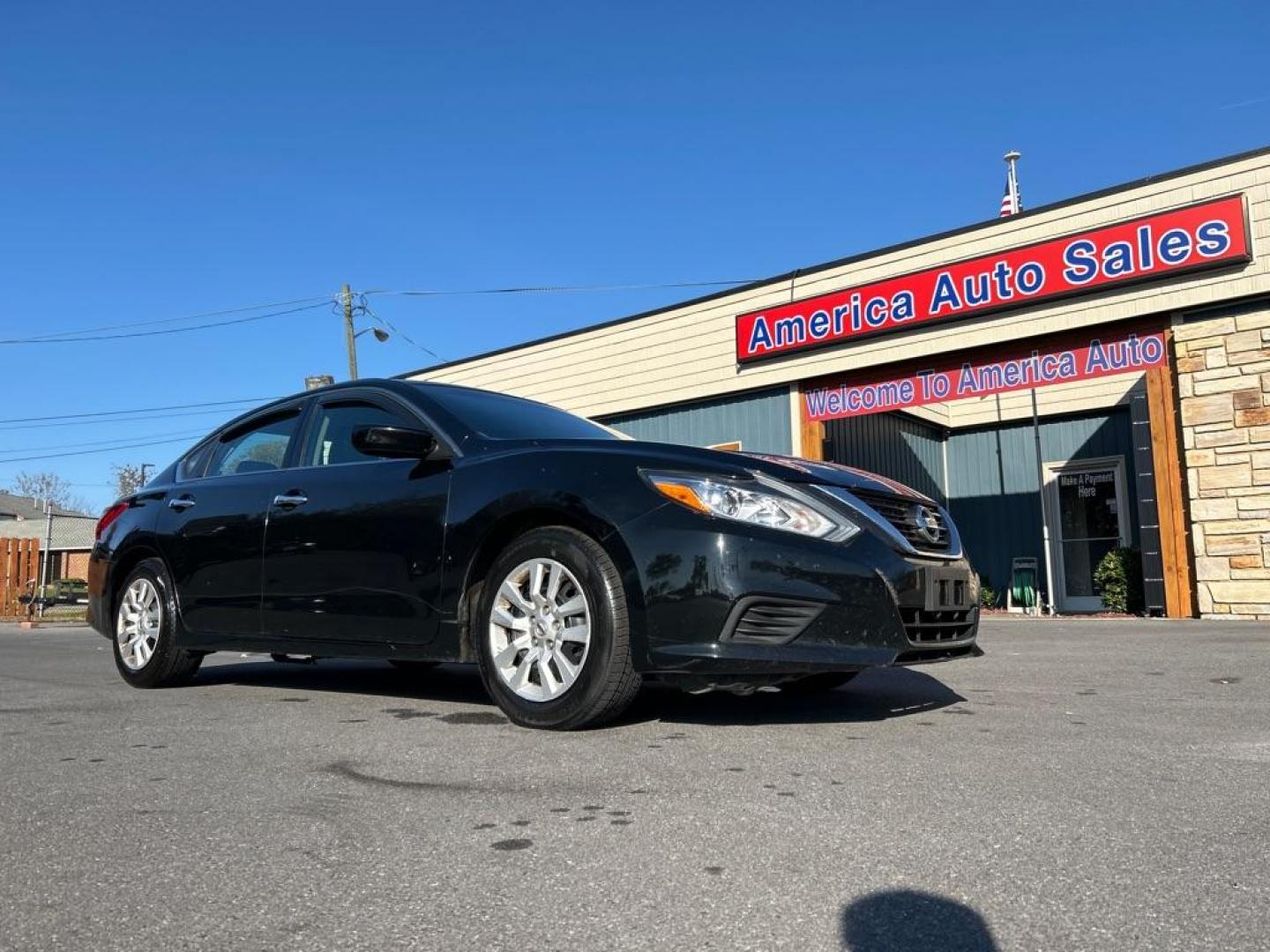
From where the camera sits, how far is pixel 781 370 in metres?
14.7

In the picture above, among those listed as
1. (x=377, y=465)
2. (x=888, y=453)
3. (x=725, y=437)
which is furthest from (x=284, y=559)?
(x=888, y=453)

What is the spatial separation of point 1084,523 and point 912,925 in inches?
599

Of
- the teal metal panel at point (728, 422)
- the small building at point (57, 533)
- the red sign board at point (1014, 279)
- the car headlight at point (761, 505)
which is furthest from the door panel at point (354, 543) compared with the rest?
the small building at point (57, 533)

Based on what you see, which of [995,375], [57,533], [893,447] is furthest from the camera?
[57,533]

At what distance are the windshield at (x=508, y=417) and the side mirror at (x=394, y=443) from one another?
0.24 meters

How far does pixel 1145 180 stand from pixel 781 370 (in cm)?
530

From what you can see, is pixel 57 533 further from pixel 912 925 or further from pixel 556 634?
pixel 912 925

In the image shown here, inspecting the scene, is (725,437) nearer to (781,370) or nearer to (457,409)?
(781,370)

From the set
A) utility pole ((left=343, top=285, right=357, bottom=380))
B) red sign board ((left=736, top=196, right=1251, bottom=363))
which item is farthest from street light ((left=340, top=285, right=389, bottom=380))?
red sign board ((left=736, top=196, right=1251, bottom=363))

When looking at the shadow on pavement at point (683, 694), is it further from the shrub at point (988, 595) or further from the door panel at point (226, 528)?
the shrub at point (988, 595)

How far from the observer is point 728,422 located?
1562 centimetres

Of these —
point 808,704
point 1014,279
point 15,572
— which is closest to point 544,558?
point 808,704

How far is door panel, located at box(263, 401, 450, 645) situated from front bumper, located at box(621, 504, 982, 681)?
1.10 meters

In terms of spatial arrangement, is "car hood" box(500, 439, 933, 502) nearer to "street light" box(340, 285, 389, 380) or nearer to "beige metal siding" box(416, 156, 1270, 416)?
"beige metal siding" box(416, 156, 1270, 416)
